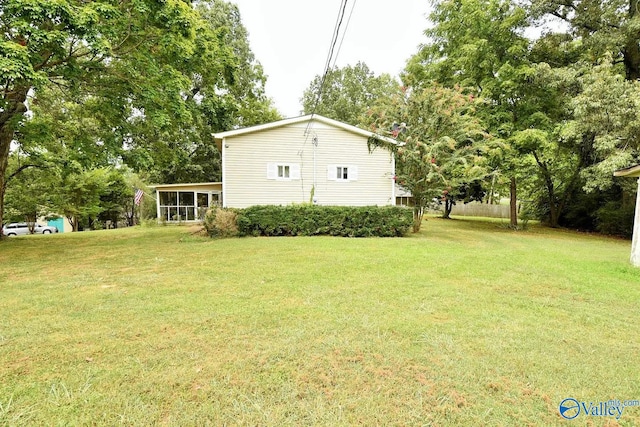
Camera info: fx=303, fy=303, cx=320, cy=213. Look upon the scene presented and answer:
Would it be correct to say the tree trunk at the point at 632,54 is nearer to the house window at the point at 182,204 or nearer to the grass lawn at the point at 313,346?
the grass lawn at the point at 313,346

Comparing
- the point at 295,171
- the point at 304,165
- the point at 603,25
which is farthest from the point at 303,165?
the point at 603,25

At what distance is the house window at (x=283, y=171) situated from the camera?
46.1 feet

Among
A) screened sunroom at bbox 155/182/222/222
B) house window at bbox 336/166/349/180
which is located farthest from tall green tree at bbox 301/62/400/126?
house window at bbox 336/166/349/180

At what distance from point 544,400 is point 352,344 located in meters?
1.56

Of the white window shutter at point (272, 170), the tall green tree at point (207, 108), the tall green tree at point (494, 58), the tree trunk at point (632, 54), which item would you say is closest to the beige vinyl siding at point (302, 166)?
the white window shutter at point (272, 170)

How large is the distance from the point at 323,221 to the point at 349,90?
87.7 ft

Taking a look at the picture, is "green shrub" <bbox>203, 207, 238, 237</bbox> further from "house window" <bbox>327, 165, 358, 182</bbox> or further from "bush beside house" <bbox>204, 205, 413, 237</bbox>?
"house window" <bbox>327, 165, 358, 182</bbox>

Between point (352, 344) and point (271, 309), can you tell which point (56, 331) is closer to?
point (271, 309)

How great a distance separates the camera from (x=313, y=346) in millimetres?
2994

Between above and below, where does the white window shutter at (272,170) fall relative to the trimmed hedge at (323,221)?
above

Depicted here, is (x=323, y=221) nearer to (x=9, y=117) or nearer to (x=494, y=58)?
(x=9, y=117)

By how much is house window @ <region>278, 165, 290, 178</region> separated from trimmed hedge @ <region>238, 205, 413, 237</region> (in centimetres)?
325

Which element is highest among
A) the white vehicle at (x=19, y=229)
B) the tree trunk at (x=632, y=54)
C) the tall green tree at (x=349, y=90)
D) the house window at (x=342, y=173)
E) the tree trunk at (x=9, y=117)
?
the tall green tree at (x=349, y=90)

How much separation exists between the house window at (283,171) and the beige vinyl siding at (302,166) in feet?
0.76
